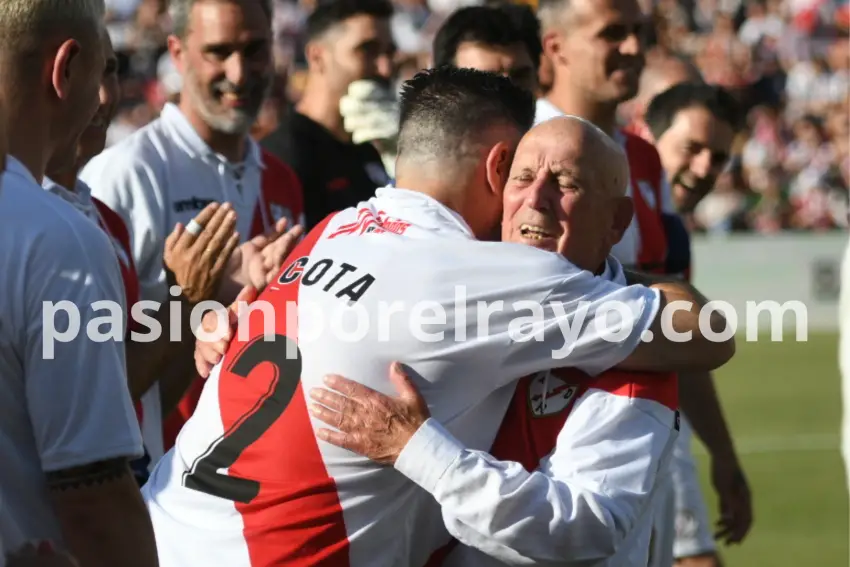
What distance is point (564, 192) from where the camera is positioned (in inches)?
141

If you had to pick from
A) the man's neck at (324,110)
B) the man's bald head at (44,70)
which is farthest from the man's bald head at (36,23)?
the man's neck at (324,110)

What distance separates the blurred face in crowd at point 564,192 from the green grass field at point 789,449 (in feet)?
17.4

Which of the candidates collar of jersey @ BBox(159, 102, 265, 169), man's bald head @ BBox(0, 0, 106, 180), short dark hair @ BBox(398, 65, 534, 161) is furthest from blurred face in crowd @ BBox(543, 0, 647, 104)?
man's bald head @ BBox(0, 0, 106, 180)

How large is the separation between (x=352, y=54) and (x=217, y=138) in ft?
5.76

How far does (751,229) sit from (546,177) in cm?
1856

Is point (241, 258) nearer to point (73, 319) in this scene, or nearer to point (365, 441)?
point (365, 441)

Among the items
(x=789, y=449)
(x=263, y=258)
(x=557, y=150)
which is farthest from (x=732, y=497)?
(x=789, y=449)

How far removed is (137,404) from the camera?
4926mm

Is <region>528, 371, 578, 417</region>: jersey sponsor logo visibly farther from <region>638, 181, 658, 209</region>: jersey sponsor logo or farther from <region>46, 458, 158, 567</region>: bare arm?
<region>638, 181, 658, 209</region>: jersey sponsor logo

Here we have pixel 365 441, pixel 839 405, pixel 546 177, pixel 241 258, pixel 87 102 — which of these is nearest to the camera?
pixel 87 102

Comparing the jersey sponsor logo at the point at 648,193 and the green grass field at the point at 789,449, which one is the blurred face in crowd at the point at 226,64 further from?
the green grass field at the point at 789,449

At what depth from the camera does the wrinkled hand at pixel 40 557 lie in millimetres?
2373

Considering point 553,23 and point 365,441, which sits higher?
point 553,23

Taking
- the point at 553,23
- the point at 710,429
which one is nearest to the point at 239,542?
the point at 710,429
